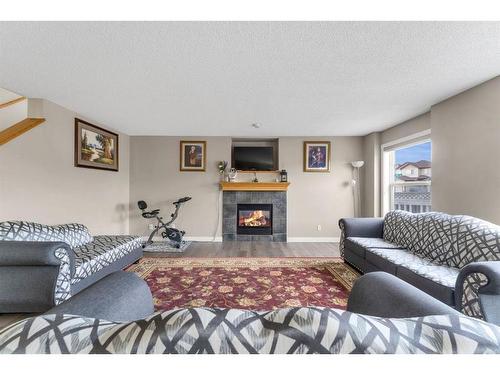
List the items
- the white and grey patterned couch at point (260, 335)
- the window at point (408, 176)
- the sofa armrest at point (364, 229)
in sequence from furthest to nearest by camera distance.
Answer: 1. the window at point (408, 176)
2. the sofa armrest at point (364, 229)
3. the white and grey patterned couch at point (260, 335)

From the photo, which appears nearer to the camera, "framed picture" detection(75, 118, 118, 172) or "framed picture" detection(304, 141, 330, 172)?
"framed picture" detection(75, 118, 118, 172)

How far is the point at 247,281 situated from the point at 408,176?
3469 millimetres

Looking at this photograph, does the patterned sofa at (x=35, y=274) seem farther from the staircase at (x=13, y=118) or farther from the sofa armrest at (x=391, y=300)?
the sofa armrest at (x=391, y=300)

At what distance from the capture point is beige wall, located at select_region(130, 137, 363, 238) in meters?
5.11

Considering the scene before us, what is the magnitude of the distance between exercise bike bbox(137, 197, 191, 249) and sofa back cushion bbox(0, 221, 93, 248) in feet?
4.78

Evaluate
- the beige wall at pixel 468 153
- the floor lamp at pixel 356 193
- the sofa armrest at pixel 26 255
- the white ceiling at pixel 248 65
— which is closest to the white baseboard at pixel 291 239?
the floor lamp at pixel 356 193

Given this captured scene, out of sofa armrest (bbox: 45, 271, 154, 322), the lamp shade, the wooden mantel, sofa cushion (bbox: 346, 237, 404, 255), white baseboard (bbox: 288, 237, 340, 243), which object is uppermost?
the lamp shade

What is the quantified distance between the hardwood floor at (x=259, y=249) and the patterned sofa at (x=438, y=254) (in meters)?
0.79

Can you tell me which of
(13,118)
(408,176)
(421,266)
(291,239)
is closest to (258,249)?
(291,239)

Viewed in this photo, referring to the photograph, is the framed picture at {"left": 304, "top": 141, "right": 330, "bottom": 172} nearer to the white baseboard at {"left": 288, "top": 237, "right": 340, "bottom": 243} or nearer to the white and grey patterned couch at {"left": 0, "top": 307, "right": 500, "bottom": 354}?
the white baseboard at {"left": 288, "top": 237, "right": 340, "bottom": 243}

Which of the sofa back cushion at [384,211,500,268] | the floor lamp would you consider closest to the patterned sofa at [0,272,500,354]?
the sofa back cushion at [384,211,500,268]

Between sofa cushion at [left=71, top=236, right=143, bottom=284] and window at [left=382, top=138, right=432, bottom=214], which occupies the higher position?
window at [left=382, top=138, right=432, bottom=214]

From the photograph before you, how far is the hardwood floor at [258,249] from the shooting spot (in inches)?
158

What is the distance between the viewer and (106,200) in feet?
14.3
